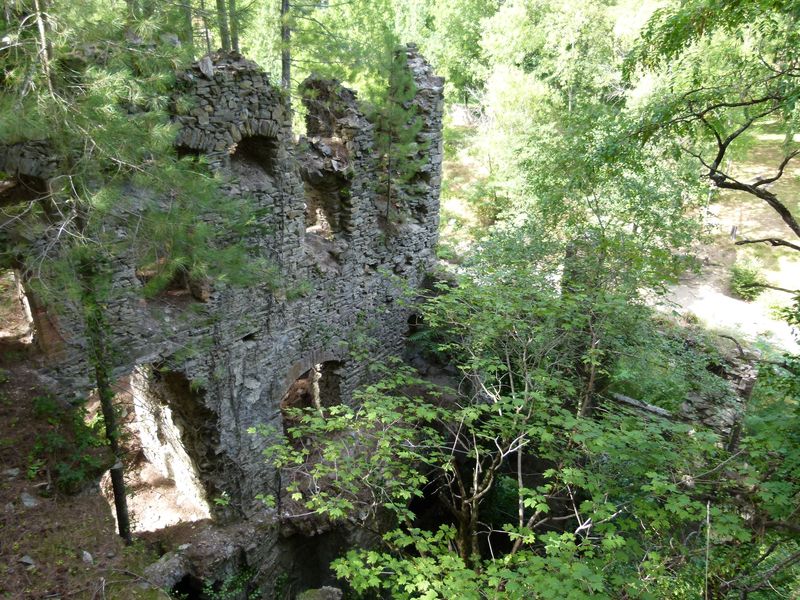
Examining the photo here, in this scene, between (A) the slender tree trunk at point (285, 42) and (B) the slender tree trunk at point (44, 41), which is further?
(A) the slender tree trunk at point (285, 42)

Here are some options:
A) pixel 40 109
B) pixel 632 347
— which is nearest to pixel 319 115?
pixel 40 109

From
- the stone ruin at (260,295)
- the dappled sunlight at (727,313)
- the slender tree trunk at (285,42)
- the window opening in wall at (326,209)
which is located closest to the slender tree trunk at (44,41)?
the stone ruin at (260,295)

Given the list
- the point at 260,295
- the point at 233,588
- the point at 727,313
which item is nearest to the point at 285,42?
the point at 260,295

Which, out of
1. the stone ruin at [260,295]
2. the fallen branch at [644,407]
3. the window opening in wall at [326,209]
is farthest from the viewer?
the fallen branch at [644,407]

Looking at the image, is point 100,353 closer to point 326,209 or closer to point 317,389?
point 326,209

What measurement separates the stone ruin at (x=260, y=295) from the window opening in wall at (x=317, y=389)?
28mm

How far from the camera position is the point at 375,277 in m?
10.2

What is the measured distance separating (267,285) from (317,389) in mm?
3486

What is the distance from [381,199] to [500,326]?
415 cm

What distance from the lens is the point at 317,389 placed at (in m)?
10.6

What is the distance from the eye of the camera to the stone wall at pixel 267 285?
249 inches

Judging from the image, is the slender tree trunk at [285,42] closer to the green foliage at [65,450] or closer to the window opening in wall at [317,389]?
the window opening in wall at [317,389]

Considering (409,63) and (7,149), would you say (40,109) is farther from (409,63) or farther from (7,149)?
(409,63)

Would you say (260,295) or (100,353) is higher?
(260,295)
